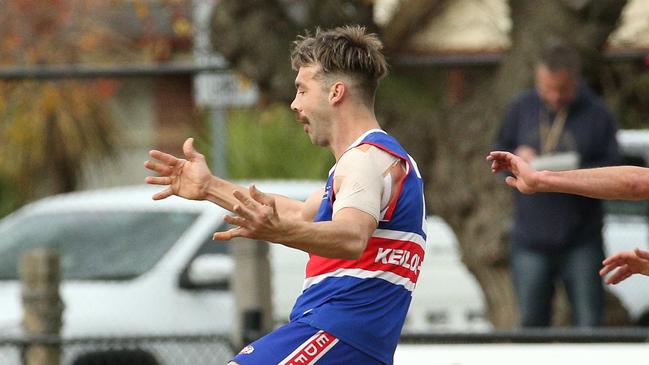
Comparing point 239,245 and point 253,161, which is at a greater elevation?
point 253,161

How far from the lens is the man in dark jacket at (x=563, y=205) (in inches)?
339

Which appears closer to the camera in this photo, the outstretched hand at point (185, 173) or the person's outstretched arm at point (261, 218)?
the person's outstretched arm at point (261, 218)

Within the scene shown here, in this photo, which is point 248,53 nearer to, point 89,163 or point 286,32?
point 286,32

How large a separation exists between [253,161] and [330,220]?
1298 centimetres

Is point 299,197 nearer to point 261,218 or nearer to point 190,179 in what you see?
point 190,179

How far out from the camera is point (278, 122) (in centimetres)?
1847

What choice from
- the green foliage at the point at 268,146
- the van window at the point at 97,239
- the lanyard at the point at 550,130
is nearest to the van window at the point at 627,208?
the lanyard at the point at 550,130

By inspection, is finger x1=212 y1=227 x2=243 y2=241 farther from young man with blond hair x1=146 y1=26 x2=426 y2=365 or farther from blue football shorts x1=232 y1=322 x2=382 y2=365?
blue football shorts x1=232 y1=322 x2=382 y2=365

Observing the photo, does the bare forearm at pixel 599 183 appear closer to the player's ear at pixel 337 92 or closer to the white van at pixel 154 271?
the player's ear at pixel 337 92

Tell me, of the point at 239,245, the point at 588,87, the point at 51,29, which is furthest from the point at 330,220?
the point at 51,29

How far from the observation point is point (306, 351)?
5152mm

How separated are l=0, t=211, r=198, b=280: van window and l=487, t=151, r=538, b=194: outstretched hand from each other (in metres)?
4.83

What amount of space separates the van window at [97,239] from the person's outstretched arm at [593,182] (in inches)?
198

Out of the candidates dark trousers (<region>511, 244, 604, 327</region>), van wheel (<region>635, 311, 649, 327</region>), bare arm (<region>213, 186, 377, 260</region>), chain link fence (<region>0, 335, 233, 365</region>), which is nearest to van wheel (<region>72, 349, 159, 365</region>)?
chain link fence (<region>0, 335, 233, 365</region>)
